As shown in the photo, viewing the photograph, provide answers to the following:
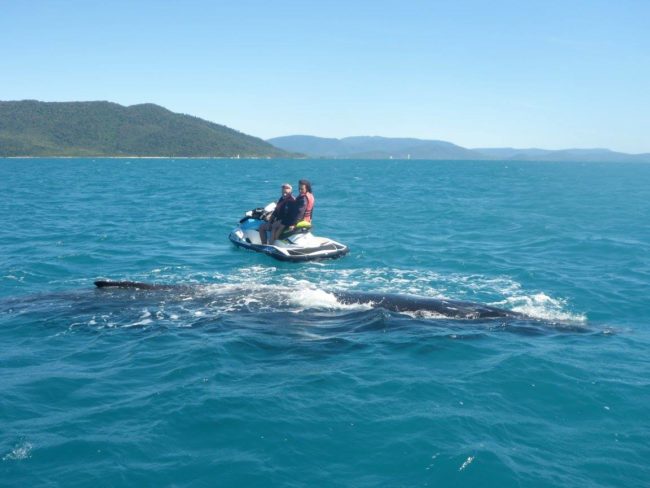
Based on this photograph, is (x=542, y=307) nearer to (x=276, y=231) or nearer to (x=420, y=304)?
(x=420, y=304)

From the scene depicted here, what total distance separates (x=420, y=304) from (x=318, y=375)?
4.44 metres

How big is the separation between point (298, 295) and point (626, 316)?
7795mm

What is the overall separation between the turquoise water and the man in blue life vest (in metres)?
1.82

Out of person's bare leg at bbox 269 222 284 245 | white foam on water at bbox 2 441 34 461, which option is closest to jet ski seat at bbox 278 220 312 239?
person's bare leg at bbox 269 222 284 245

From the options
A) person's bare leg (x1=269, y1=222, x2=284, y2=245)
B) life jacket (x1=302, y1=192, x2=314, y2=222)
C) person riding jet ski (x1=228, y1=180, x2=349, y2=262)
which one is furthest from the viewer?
person's bare leg (x1=269, y1=222, x2=284, y2=245)

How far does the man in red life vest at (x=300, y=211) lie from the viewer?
21906 mm

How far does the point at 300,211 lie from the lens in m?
22.3

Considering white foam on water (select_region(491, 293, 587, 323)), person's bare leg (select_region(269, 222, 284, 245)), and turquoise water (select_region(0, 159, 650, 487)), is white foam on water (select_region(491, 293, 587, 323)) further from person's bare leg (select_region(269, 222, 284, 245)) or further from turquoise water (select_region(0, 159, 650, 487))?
person's bare leg (select_region(269, 222, 284, 245))

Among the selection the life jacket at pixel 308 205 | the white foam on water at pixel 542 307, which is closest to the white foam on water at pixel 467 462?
the white foam on water at pixel 542 307

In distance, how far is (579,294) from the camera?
16484 millimetres

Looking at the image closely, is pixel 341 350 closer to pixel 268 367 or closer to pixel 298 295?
pixel 268 367

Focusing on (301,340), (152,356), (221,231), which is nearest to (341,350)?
(301,340)

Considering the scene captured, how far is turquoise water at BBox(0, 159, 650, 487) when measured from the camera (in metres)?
7.49

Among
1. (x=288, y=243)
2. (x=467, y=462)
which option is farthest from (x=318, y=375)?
(x=288, y=243)
